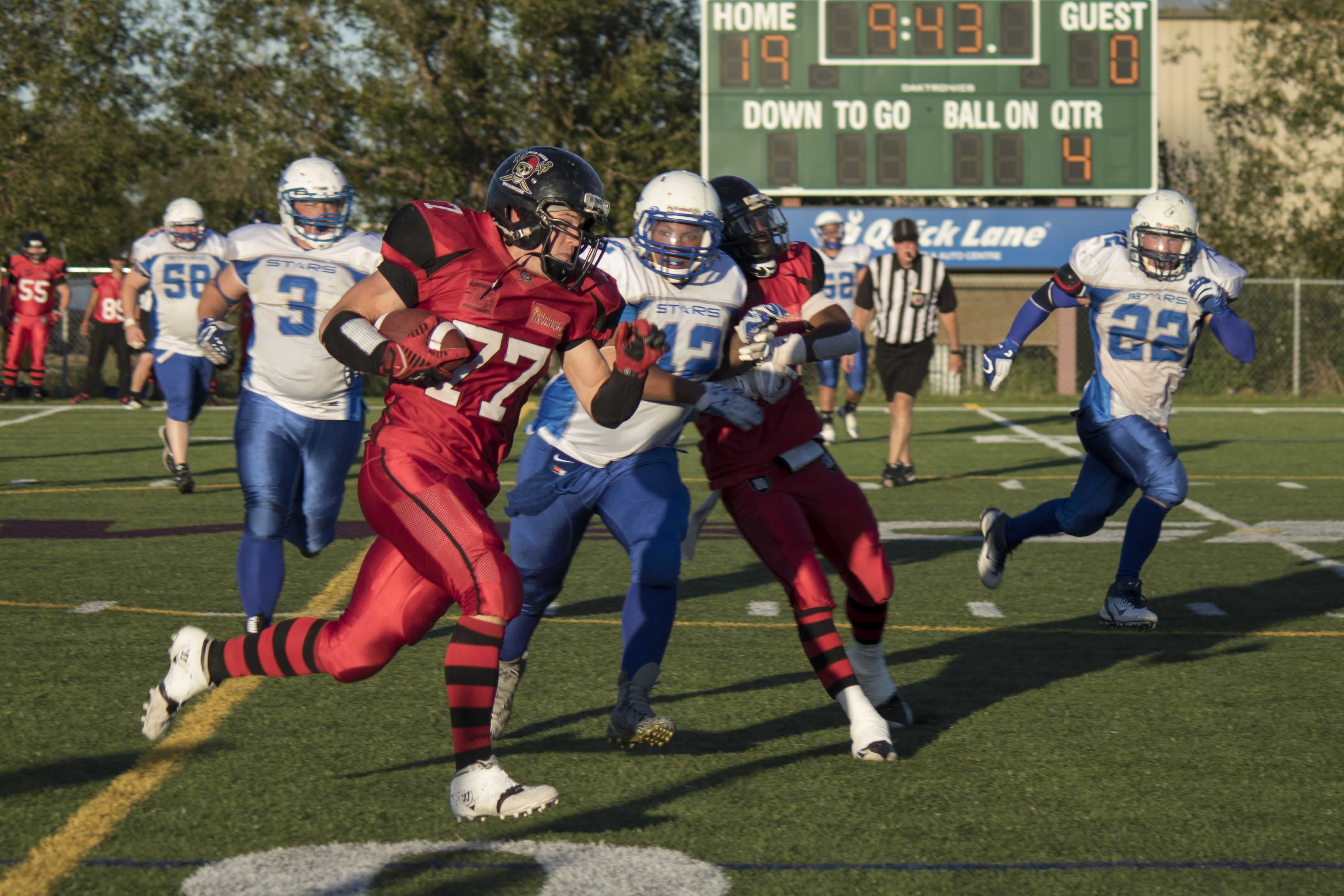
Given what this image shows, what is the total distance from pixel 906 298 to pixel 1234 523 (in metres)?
3.08

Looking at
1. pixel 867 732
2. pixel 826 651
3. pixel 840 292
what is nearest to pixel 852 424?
pixel 840 292

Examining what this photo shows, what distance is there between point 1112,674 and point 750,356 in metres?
1.99

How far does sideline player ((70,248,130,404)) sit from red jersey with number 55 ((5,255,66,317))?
1.77 ft

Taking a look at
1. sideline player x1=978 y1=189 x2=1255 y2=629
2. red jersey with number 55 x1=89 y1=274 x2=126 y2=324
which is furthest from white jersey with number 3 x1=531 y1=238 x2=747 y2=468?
red jersey with number 55 x1=89 y1=274 x2=126 y2=324

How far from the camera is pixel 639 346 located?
11.9 feet

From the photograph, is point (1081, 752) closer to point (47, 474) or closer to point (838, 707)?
point (838, 707)

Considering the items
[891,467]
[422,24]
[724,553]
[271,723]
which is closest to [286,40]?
[422,24]

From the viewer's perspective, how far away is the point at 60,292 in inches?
717

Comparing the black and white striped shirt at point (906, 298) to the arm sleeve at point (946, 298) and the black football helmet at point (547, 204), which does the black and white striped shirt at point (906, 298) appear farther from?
the black football helmet at point (547, 204)

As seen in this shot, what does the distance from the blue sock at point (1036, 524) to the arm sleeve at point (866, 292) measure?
493 centimetres

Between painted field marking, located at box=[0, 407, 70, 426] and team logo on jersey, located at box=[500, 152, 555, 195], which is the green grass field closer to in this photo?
team logo on jersey, located at box=[500, 152, 555, 195]

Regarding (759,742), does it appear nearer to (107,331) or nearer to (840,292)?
(840,292)

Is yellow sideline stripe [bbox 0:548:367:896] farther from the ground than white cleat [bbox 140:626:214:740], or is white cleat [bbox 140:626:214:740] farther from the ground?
white cleat [bbox 140:626:214:740]

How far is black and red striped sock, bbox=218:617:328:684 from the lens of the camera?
3750 millimetres
